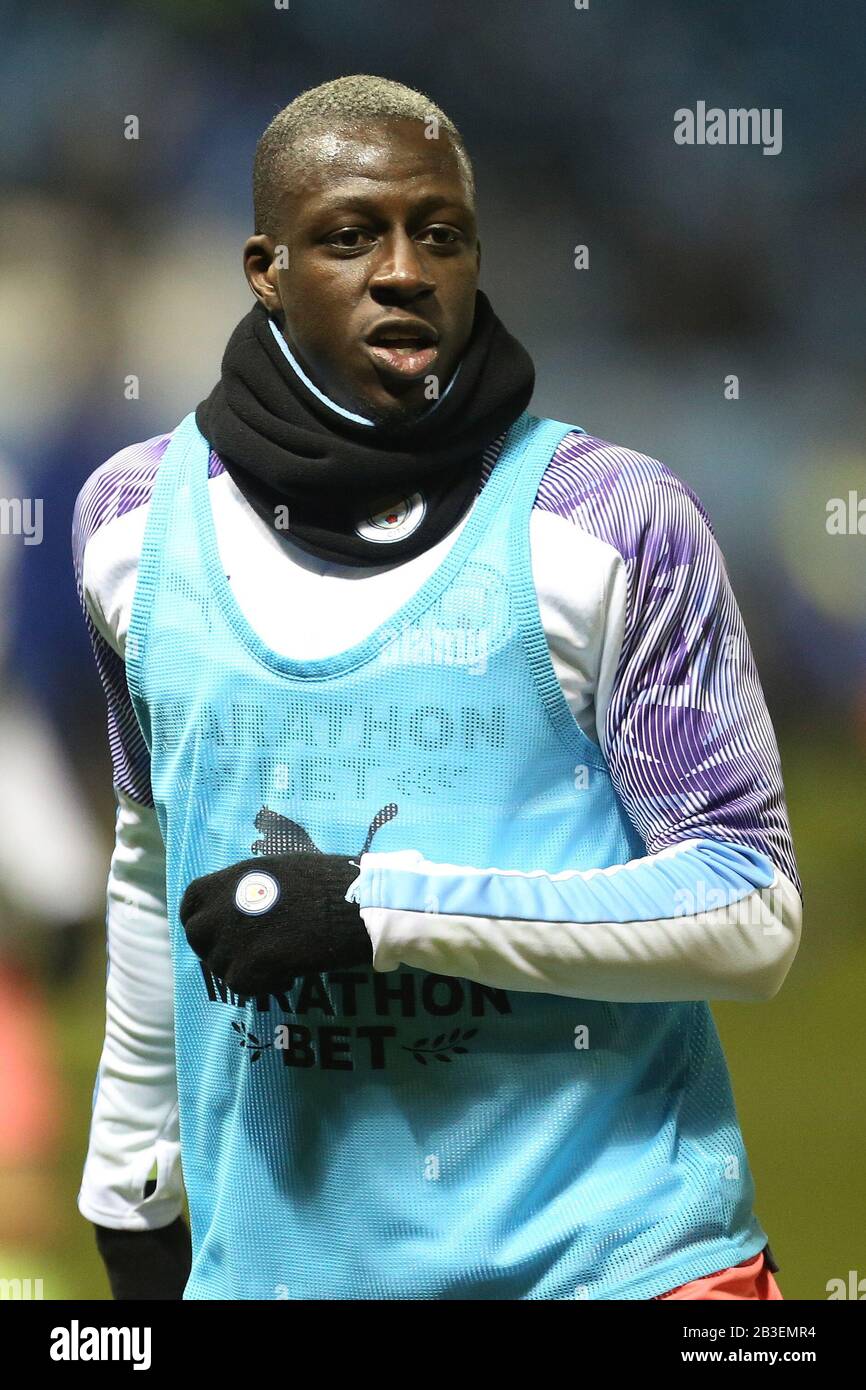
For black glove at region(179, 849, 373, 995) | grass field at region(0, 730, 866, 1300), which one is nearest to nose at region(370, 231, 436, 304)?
black glove at region(179, 849, 373, 995)

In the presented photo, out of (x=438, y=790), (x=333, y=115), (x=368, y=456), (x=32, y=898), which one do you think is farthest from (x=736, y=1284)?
(x=32, y=898)

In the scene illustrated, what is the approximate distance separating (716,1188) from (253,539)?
616mm

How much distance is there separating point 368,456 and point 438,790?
259 millimetres

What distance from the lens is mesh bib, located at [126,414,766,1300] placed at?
1.35m

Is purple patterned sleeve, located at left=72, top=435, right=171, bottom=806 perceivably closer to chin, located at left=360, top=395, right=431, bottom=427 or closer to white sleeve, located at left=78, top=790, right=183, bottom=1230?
white sleeve, located at left=78, top=790, right=183, bottom=1230

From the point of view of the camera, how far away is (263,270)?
150 cm

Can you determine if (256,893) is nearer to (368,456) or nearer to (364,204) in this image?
(368,456)

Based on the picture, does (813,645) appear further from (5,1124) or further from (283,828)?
(283,828)

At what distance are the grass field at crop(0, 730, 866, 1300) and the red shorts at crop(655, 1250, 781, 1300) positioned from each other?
1.20m

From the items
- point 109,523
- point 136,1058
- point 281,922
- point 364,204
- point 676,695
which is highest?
point 364,204

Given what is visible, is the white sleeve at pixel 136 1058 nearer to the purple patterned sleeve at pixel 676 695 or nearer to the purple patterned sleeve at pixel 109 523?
the purple patterned sleeve at pixel 109 523

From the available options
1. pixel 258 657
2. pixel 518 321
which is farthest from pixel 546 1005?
pixel 518 321

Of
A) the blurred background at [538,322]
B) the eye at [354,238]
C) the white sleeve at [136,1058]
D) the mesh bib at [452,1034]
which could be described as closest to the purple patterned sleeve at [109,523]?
the white sleeve at [136,1058]

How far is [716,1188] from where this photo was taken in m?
1.37
